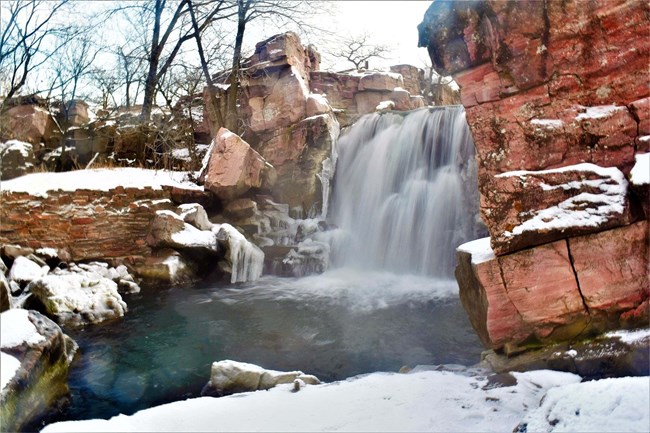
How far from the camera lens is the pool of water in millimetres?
4523

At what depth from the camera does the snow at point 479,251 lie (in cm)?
355

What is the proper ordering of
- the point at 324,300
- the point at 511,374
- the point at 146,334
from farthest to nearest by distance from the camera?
the point at 324,300 < the point at 146,334 < the point at 511,374

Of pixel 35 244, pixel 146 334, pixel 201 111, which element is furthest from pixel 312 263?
pixel 201 111

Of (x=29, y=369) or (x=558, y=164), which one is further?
(x=558, y=164)

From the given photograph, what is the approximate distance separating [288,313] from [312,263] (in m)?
2.65

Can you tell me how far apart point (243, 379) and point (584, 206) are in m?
3.42

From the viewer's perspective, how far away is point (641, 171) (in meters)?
3.06

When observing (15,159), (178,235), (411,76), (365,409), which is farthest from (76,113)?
(365,409)

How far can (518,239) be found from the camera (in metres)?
3.38

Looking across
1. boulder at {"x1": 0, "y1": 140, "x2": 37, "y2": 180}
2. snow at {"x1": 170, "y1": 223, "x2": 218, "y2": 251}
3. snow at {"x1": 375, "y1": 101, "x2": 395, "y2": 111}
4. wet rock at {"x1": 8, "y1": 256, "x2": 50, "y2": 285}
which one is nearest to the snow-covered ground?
wet rock at {"x1": 8, "y1": 256, "x2": 50, "y2": 285}

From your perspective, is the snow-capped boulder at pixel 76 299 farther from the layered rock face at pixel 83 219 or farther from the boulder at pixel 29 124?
the boulder at pixel 29 124

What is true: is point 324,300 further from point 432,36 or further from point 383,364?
point 432,36

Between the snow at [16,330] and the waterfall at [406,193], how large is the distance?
680 cm

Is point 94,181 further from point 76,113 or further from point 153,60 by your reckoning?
point 76,113
